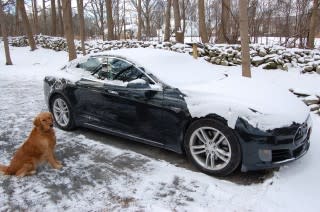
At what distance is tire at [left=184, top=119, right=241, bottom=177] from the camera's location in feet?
12.9

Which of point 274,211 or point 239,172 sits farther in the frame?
point 239,172

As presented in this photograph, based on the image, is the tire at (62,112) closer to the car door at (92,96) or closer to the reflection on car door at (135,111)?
the car door at (92,96)

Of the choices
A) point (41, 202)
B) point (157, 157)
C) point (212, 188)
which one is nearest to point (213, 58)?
point (157, 157)

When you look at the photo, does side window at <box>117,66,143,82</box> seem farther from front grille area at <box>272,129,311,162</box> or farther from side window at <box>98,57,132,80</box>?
front grille area at <box>272,129,311,162</box>

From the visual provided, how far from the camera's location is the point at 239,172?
4258 millimetres

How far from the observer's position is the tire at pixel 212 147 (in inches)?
155

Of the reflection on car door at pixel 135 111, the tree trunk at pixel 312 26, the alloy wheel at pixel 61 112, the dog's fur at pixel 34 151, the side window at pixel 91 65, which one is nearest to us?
the dog's fur at pixel 34 151

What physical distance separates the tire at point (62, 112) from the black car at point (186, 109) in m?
0.02

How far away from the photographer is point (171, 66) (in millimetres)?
5164

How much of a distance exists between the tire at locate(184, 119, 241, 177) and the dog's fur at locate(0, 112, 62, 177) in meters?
1.73

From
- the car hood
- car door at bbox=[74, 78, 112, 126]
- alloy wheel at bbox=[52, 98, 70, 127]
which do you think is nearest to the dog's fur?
car door at bbox=[74, 78, 112, 126]

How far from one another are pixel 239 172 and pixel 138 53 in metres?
2.34

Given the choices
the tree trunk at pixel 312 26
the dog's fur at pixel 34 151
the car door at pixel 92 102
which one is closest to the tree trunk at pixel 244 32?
the car door at pixel 92 102

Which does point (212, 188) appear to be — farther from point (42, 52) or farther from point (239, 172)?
point (42, 52)
